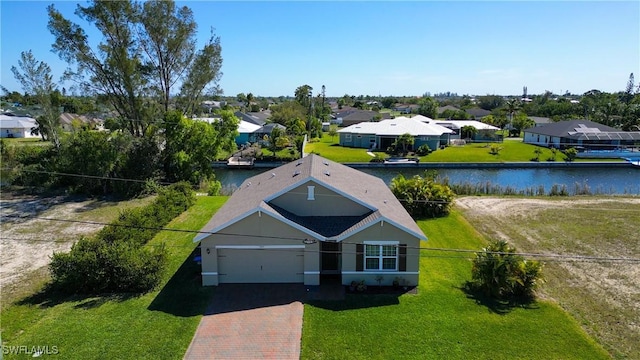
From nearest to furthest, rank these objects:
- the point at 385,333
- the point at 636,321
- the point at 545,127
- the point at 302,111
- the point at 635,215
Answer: the point at 385,333
the point at 636,321
the point at 635,215
the point at 545,127
the point at 302,111

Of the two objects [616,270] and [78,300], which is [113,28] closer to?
[78,300]

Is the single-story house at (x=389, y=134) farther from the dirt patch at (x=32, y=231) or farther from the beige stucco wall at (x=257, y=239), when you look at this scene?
the beige stucco wall at (x=257, y=239)

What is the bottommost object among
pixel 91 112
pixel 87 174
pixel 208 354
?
pixel 208 354

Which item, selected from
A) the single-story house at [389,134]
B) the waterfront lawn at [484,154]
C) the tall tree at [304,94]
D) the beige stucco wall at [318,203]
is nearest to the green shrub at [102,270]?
the beige stucco wall at [318,203]

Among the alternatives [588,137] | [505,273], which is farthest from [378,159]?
[505,273]

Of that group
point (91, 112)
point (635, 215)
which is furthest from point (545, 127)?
point (91, 112)

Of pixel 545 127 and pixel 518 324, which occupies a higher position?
pixel 545 127
